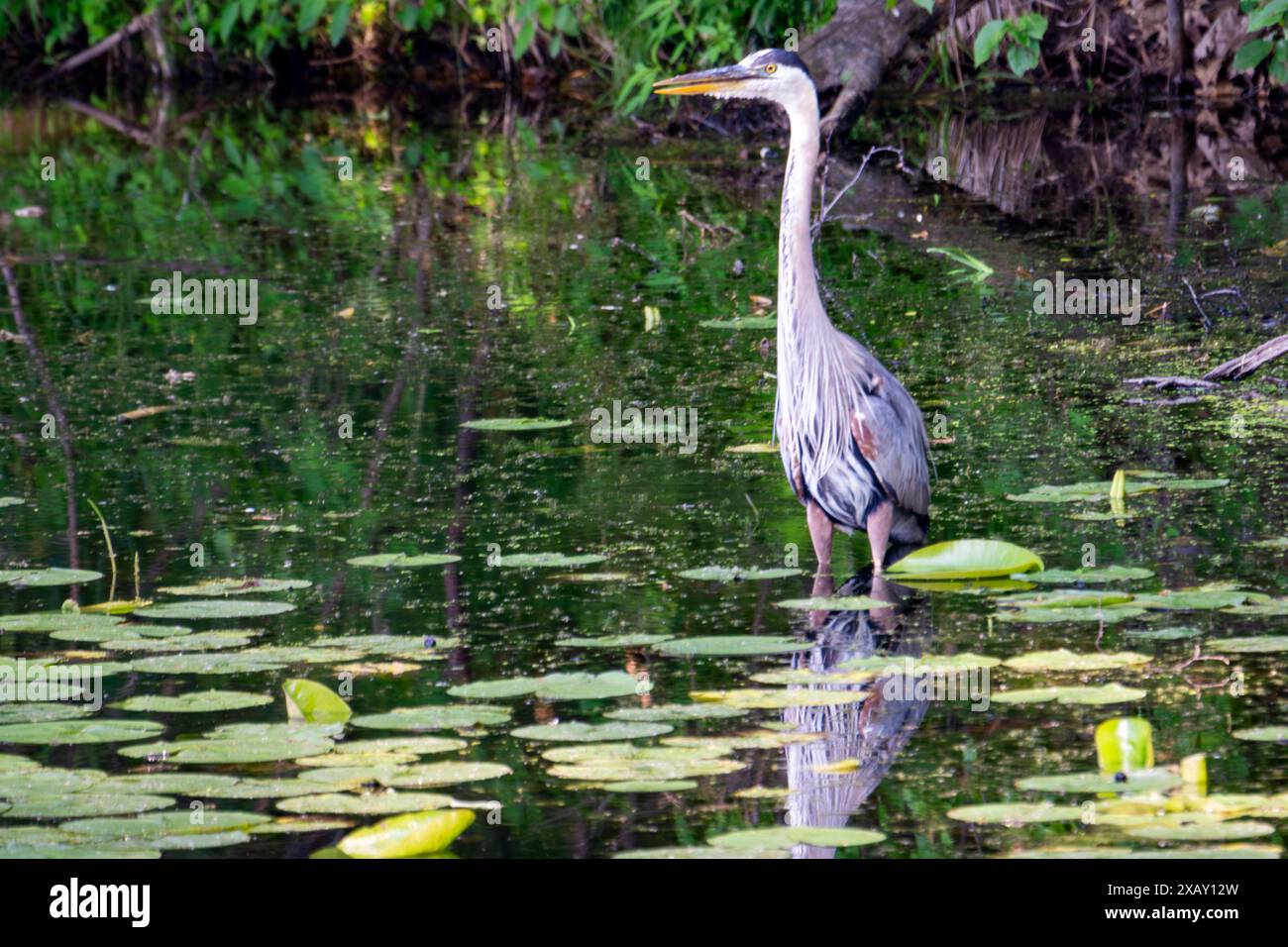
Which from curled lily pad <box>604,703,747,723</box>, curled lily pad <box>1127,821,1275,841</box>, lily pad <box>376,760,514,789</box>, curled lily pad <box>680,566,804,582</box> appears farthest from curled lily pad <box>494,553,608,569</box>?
curled lily pad <box>1127,821,1275,841</box>

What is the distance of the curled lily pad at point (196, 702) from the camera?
4.41 meters

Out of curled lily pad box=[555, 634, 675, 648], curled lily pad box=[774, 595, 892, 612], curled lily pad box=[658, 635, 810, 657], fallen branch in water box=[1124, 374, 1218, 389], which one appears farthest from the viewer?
fallen branch in water box=[1124, 374, 1218, 389]

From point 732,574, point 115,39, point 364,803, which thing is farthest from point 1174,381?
point 115,39

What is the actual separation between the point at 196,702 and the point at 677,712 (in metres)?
1.12

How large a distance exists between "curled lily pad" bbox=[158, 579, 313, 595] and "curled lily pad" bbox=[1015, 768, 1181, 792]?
92.4 inches

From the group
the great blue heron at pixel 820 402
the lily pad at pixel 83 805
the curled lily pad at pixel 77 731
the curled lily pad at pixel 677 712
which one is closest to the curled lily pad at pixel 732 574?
the great blue heron at pixel 820 402

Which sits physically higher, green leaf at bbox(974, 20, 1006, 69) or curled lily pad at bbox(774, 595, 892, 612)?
green leaf at bbox(974, 20, 1006, 69)

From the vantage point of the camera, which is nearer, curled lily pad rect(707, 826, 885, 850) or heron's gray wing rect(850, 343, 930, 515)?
curled lily pad rect(707, 826, 885, 850)

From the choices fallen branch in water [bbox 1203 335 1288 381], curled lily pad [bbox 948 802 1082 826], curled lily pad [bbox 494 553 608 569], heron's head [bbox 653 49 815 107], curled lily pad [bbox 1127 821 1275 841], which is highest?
heron's head [bbox 653 49 815 107]

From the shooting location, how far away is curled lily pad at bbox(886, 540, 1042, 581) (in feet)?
17.0

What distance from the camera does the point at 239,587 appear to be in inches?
212

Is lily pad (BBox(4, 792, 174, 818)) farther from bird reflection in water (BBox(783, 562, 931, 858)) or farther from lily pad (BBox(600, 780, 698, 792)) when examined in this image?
bird reflection in water (BBox(783, 562, 931, 858))

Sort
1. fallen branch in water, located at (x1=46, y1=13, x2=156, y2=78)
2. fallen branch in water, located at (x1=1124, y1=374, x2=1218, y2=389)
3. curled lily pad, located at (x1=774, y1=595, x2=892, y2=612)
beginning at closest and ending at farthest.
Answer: curled lily pad, located at (x1=774, y1=595, x2=892, y2=612)
fallen branch in water, located at (x1=1124, y1=374, x2=1218, y2=389)
fallen branch in water, located at (x1=46, y1=13, x2=156, y2=78)

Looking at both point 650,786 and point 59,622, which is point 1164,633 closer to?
point 650,786
